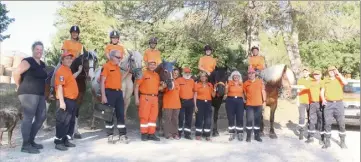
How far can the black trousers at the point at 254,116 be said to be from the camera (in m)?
9.84

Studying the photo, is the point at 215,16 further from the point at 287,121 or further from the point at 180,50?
the point at 287,121

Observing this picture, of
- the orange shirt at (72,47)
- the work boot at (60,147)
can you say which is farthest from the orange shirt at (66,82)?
the orange shirt at (72,47)

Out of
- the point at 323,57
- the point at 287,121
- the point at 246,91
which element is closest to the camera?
the point at 246,91

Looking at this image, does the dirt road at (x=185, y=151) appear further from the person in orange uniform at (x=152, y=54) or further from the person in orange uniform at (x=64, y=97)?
the person in orange uniform at (x=152, y=54)

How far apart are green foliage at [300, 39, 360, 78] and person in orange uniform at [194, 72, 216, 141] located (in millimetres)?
15945

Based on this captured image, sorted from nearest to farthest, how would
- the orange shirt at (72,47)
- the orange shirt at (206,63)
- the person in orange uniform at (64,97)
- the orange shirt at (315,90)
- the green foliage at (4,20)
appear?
the person in orange uniform at (64,97) < the orange shirt at (72,47) < the orange shirt at (315,90) < the orange shirt at (206,63) < the green foliage at (4,20)

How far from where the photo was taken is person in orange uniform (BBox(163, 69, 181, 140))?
9.62 m

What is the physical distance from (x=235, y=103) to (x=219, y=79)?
73cm

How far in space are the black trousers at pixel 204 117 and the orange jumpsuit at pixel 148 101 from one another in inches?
49.4

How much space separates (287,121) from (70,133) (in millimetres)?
8960

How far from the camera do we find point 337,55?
24.7 metres

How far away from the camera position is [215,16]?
13.2 m

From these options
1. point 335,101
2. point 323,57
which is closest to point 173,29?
point 335,101

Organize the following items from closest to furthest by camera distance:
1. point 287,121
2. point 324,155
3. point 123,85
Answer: point 324,155 → point 123,85 → point 287,121
